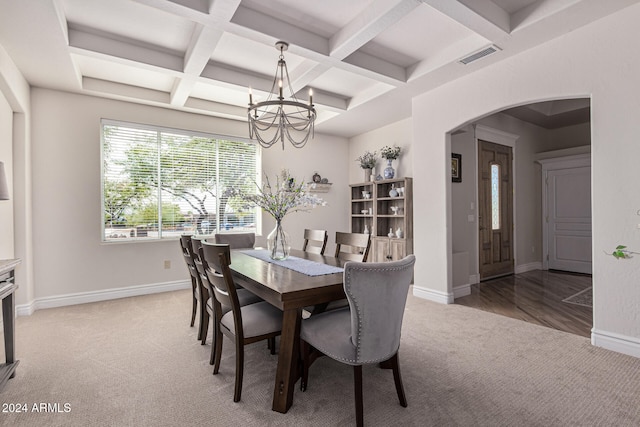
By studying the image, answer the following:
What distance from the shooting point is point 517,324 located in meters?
3.19

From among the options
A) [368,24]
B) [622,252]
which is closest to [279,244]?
[368,24]

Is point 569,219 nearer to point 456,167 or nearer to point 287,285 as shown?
point 456,167

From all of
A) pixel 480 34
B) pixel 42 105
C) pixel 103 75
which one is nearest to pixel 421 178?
pixel 480 34

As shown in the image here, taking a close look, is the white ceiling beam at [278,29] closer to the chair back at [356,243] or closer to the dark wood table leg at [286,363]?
the chair back at [356,243]

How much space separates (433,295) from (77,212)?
4.71 m

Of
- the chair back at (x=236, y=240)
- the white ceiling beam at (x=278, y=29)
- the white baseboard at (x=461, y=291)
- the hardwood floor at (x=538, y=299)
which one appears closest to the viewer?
the white ceiling beam at (x=278, y=29)

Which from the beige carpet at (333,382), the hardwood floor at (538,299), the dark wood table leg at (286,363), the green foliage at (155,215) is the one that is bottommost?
the hardwood floor at (538,299)

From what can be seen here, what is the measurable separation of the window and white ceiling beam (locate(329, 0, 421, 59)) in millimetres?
2724

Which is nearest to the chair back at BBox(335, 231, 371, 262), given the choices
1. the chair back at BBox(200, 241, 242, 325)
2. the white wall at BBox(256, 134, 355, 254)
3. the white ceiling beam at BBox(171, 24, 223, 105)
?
the chair back at BBox(200, 241, 242, 325)

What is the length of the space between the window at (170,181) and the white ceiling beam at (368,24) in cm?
272

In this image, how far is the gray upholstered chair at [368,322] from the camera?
156cm

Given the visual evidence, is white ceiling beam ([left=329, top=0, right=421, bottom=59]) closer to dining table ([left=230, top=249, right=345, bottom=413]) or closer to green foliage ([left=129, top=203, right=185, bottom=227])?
dining table ([left=230, top=249, right=345, bottom=413])

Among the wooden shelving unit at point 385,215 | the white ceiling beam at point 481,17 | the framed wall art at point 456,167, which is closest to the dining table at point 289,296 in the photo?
the white ceiling beam at point 481,17

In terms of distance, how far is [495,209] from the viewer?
5.46 m
